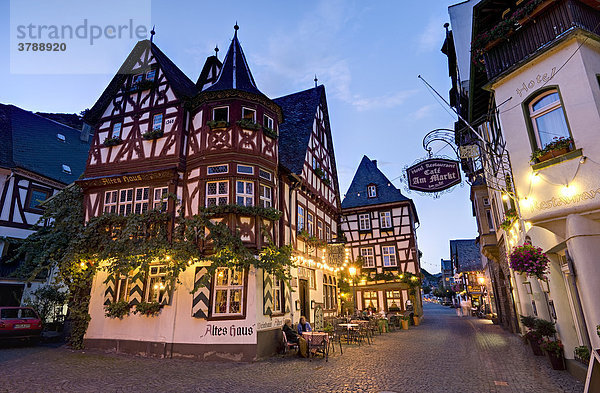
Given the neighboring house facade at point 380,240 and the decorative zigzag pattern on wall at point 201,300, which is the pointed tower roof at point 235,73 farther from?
the neighboring house facade at point 380,240

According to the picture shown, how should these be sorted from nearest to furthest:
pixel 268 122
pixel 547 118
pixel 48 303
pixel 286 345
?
pixel 547 118, pixel 286 345, pixel 268 122, pixel 48 303

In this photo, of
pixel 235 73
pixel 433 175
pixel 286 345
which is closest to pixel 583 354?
pixel 433 175

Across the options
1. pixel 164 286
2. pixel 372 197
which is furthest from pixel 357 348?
pixel 372 197

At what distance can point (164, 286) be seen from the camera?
40.3 feet

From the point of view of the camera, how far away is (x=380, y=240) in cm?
2644

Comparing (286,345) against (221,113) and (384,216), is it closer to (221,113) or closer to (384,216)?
(221,113)

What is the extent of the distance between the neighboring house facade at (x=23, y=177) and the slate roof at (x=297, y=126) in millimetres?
12116

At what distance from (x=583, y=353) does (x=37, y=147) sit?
2842 cm

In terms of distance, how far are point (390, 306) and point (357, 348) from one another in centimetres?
1262

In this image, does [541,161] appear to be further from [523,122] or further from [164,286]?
[164,286]

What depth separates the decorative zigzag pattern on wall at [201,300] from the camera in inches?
445

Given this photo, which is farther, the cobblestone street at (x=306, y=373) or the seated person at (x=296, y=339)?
the seated person at (x=296, y=339)

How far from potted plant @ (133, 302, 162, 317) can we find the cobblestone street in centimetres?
153

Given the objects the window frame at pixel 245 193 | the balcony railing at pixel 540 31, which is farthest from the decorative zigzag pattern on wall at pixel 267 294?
the balcony railing at pixel 540 31
